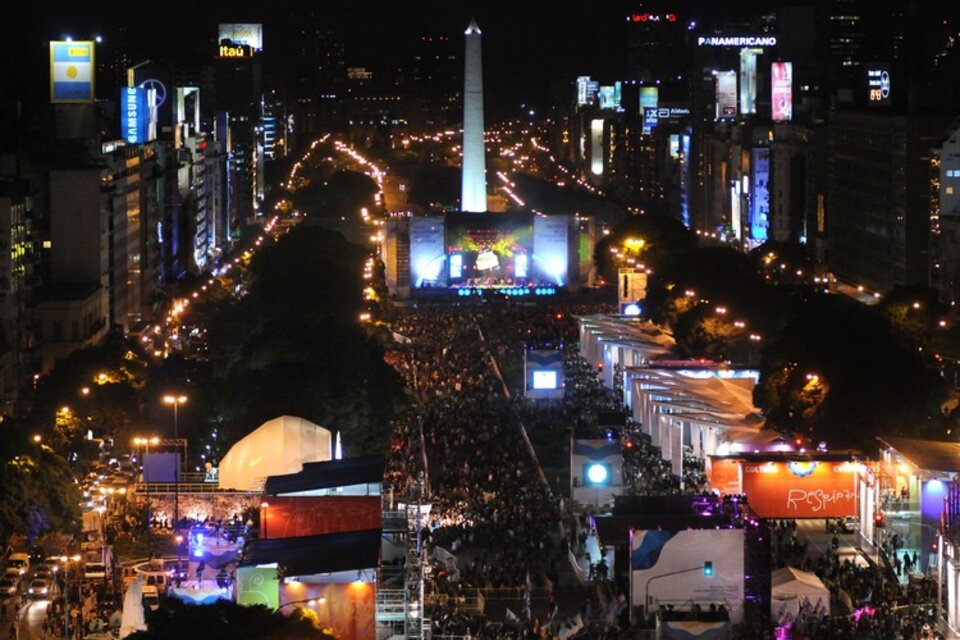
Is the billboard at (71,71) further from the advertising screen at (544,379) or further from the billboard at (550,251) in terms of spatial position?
the billboard at (550,251)

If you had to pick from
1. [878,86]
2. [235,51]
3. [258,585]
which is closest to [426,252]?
[878,86]

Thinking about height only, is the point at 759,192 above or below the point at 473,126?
below

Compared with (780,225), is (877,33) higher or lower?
higher

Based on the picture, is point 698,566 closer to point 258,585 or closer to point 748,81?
point 258,585

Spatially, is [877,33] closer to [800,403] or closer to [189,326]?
[189,326]

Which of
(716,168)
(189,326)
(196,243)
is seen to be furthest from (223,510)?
(716,168)

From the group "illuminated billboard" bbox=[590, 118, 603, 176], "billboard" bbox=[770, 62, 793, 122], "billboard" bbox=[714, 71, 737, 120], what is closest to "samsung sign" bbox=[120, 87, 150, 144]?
"billboard" bbox=[770, 62, 793, 122]
